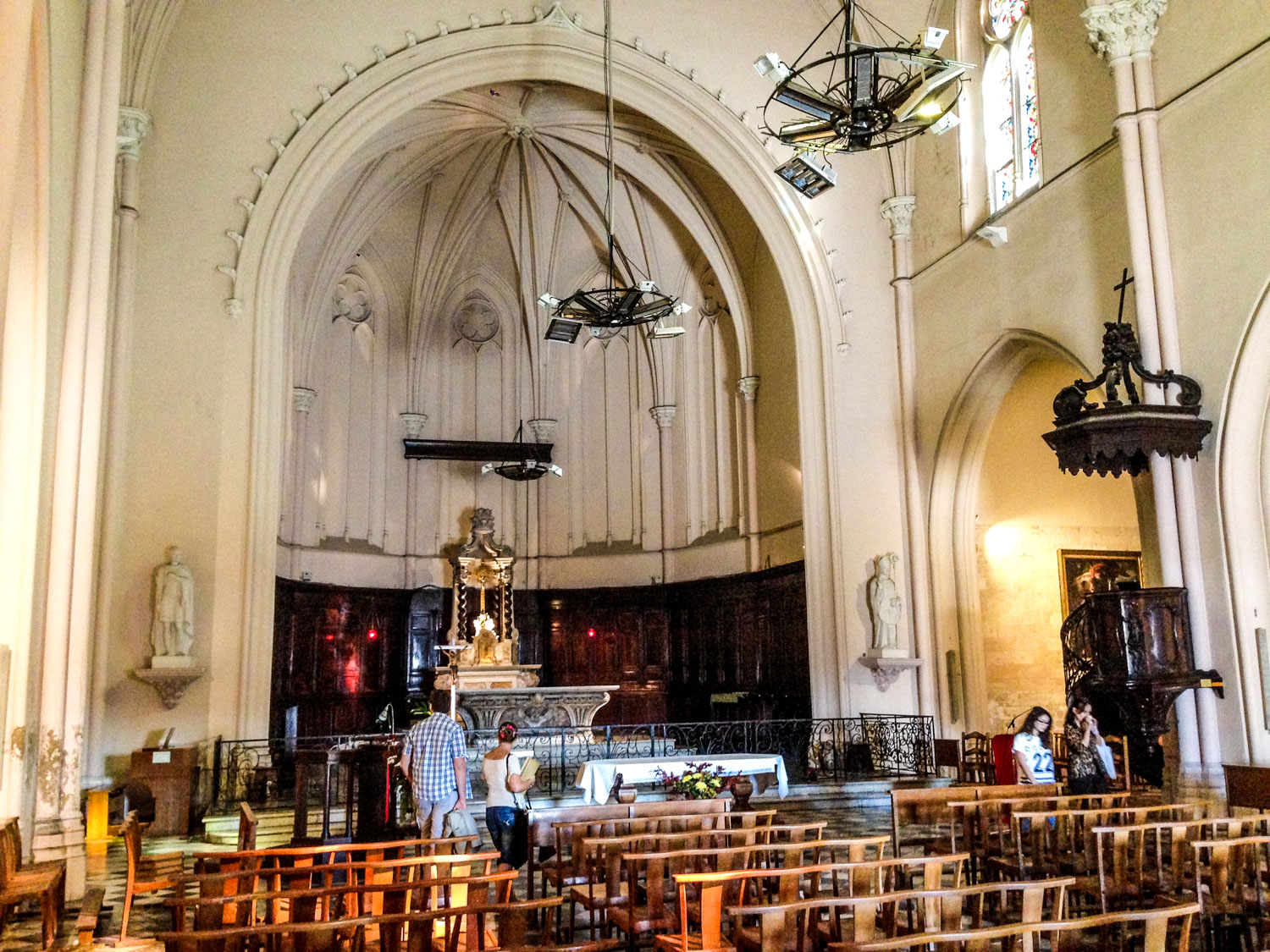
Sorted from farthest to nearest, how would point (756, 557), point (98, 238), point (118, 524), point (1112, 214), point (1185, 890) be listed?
point (756, 557) → point (118, 524) → point (1112, 214) → point (98, 238) → point (1185, 890)

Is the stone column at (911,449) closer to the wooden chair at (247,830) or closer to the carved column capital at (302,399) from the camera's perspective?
the carved column capital at (302,399)

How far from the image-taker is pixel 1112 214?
501 inches

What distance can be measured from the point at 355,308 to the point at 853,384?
10.5 m

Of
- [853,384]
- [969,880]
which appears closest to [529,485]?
[853,384]

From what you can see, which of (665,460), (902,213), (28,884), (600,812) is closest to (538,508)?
(665,460)

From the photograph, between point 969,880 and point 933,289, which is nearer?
point 969,880

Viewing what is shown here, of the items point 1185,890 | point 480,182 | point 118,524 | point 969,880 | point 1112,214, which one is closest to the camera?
point 1185,890

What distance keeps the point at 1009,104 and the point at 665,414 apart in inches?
368

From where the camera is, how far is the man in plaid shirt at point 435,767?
839 cm

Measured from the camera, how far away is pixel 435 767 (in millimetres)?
8383

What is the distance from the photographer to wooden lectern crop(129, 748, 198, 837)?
12.0 m

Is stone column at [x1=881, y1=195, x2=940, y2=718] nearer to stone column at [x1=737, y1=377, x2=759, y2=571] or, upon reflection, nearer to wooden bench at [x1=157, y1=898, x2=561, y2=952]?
stone column at [x1=737, y1=377, x2=759, y2=571]

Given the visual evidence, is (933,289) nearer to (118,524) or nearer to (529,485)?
(529,485)

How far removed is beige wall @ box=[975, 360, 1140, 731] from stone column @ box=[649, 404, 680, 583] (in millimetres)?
6725
